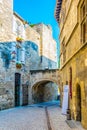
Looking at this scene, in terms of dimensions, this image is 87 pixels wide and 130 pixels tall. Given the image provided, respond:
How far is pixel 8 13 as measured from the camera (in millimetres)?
16328

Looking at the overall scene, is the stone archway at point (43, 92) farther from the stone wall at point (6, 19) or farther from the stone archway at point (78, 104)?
the stone archway at point (78, 104)

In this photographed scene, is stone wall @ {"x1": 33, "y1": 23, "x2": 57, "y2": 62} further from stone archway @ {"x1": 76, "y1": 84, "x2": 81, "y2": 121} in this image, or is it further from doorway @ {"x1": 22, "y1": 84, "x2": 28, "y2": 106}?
stone archway @ {"x1": 76, "y1": 84, "x2": 81, "y2": 121}

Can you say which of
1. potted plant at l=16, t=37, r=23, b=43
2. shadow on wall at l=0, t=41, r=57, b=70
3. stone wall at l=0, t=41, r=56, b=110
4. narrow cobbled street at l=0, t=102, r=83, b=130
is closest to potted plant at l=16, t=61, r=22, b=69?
stone wall at l=0, t=41, r=56, b=110

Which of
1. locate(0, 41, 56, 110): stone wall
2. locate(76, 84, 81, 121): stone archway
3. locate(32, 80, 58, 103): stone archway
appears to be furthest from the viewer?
locate(32, 80, 58, 103): stone archway

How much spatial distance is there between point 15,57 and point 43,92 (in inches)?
314

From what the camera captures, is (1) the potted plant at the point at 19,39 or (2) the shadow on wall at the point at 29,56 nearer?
(2) the shadow on wall at the point at 29,56

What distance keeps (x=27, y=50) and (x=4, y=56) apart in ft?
15.7

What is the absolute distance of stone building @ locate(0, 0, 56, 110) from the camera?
15469 mm

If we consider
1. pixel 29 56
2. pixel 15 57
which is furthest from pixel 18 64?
pixel 29 56

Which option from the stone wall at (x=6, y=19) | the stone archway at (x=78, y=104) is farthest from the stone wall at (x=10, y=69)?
the stone archway at (x=78, y=104)

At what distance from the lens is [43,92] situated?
2405 centimetres

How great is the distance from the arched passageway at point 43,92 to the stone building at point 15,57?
96 cm

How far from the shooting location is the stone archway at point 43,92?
2095 cm

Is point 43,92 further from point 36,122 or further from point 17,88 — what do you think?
point 36,122
